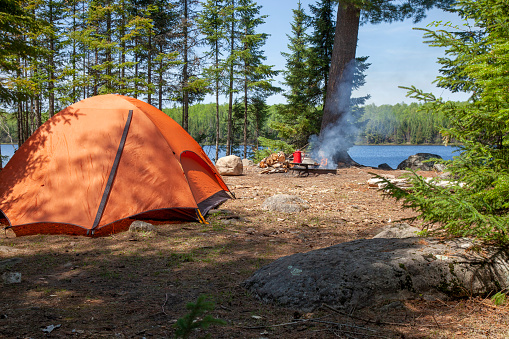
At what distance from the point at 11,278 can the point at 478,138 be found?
17.4 feet

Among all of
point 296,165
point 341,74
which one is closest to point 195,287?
point 296,165

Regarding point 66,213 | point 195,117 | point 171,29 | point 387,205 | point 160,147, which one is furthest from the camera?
point 195,117

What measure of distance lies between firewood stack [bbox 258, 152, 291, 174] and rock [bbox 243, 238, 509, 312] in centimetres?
1074

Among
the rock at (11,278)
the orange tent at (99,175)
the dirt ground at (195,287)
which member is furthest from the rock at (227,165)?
the rock at (11,278)

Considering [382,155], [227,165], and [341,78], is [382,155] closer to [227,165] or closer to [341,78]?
[341,78]

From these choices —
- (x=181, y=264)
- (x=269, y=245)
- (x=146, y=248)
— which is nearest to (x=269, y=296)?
(x=181, y=264)

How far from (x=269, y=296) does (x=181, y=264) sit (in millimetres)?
1672

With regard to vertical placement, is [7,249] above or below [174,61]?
below

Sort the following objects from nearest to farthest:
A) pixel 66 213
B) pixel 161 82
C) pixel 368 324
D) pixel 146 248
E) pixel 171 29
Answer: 1. pixel 368 324
2. pixel 146 248
3. pixel 66 213
4. pixel 161 82
5. pixel 171 29

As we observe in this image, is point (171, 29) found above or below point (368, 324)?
above

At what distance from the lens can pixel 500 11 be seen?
318 cm

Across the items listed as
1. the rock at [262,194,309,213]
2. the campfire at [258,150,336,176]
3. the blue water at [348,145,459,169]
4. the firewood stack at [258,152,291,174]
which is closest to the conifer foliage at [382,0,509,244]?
the rock at [262,194,309,213]

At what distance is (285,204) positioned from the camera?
7.38 meters

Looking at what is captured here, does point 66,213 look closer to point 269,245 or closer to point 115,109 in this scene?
point 115,109
